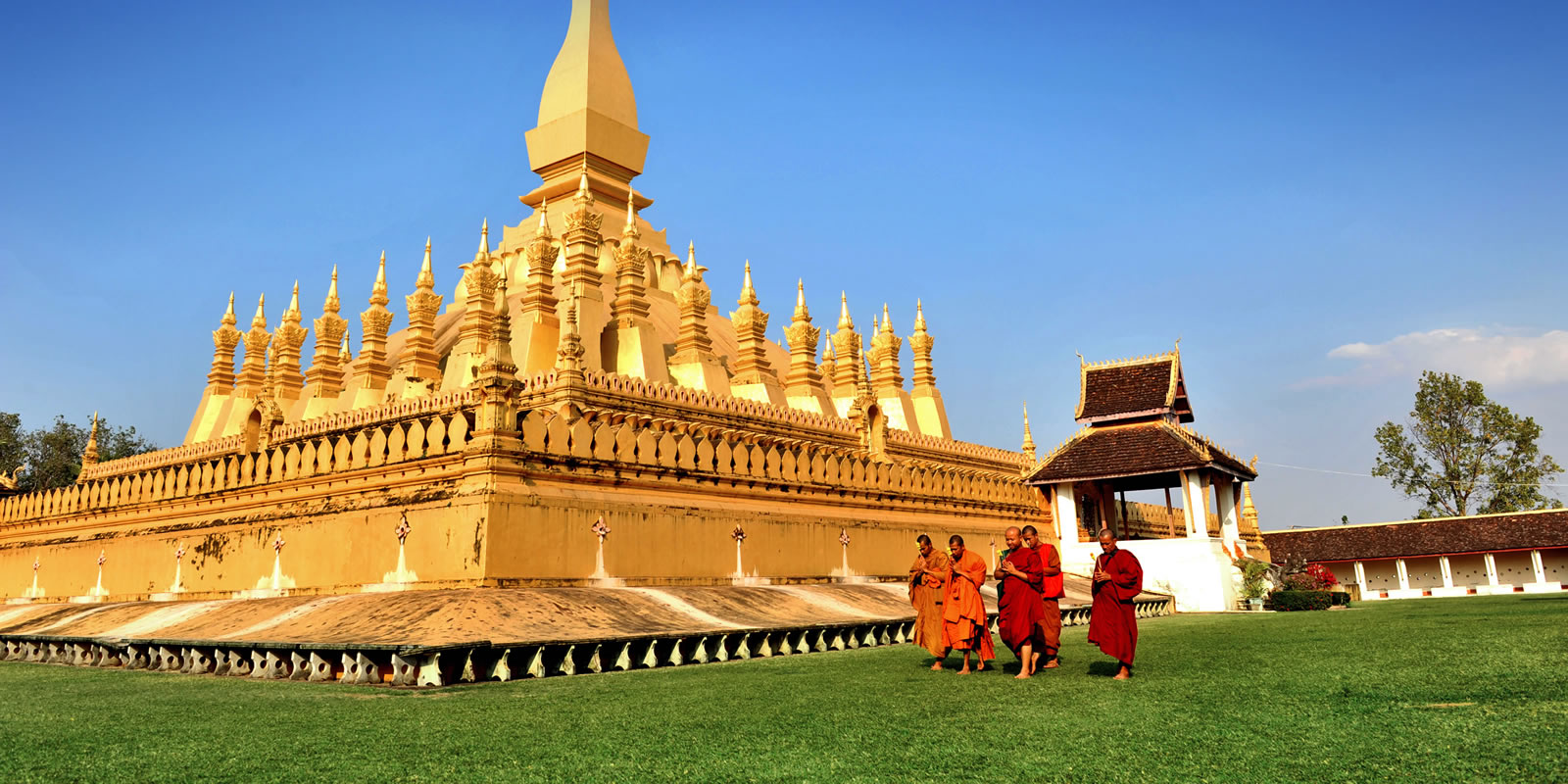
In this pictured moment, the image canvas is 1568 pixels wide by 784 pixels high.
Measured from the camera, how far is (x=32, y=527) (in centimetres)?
2134

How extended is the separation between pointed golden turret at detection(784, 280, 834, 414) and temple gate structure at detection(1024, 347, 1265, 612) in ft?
18.8

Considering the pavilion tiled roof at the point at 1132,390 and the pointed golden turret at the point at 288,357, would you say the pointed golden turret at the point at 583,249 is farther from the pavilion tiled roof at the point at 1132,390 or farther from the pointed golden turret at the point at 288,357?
the pavilion tiled roof at the point at 1132,390

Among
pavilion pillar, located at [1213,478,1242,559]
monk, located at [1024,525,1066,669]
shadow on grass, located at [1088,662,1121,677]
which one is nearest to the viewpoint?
shadow on grass, located at [1088,662,1121,677]

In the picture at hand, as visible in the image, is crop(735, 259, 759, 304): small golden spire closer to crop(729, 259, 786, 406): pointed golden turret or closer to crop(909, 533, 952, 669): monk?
crop(729, 259, 786, 406): pointed golden turret

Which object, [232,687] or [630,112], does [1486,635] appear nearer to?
[232,687]

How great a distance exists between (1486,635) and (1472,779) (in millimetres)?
8914

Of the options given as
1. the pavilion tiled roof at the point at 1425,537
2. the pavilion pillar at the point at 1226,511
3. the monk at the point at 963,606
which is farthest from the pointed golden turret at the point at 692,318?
the pavilion tiled roof at the point at 1425,537

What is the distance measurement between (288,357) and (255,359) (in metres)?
2.64

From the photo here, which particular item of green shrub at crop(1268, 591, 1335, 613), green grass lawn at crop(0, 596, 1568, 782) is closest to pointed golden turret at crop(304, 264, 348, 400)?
green grass lawn at crop(0, 596, 1568, 782)

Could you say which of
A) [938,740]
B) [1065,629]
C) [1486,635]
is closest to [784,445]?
[1065,629]

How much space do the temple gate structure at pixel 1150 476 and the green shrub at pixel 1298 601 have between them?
916 millimetres

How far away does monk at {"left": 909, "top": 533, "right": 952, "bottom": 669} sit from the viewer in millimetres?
9969

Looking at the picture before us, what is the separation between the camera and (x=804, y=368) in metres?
26.2

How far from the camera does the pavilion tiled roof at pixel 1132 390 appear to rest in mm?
24984
